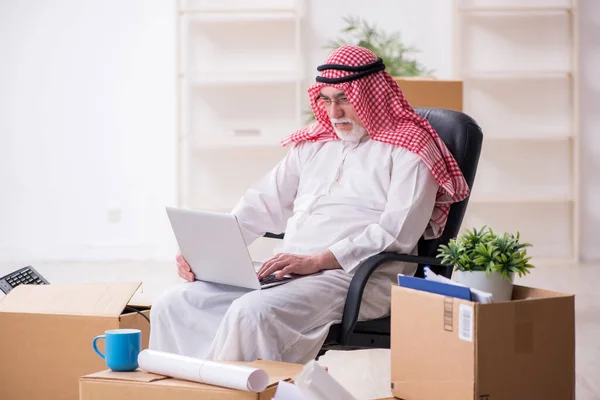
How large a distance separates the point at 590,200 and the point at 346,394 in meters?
5.00

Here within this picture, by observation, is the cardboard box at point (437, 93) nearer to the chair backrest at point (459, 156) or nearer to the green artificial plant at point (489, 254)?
the chair backrest at point (459, 156)

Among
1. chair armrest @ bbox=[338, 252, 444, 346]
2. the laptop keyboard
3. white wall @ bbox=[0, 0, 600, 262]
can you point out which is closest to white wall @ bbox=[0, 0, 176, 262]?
white wall @ bbox=[0, 0, 600, 262]

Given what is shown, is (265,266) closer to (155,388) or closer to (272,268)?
(272,268)

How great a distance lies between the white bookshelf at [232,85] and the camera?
6047 mm

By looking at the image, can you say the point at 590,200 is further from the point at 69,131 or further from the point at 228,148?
the point at 69,131

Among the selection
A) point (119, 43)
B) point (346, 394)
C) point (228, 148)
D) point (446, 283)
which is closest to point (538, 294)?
point (446, 283)

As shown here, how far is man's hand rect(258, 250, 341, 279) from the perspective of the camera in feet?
7.27

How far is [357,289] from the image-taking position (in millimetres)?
2098

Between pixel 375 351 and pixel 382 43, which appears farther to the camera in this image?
pixel 382 43

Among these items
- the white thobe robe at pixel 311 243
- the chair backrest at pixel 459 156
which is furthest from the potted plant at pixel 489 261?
the chair backrest at pixel 459 156

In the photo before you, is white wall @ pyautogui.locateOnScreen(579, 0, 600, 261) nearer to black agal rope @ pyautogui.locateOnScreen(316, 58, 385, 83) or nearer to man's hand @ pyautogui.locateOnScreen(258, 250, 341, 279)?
black agal rope @ pyautogui.locateOnScreen(316, 58, 385, 83)

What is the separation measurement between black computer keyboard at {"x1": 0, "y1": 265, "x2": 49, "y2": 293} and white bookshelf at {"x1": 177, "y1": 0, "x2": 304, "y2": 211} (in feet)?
10.8

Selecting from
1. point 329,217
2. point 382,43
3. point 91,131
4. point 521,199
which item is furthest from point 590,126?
point 329,217

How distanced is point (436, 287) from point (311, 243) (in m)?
0.77
